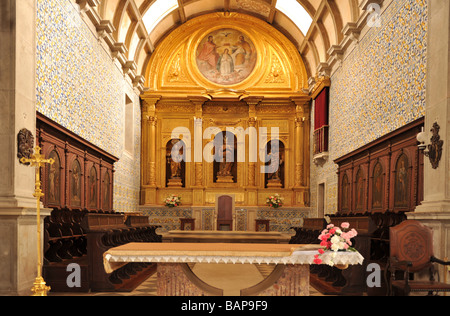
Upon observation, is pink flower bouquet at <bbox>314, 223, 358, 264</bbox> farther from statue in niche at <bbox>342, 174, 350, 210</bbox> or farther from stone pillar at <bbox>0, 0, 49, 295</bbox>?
statue in niche at <bbox>342, 174, 350, 210</bbox>

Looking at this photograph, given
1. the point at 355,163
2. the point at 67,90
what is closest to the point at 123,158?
the point at 67,90

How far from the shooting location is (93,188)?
1166cm

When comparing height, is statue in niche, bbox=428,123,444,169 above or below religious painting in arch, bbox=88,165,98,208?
above

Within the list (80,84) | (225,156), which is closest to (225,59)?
(225,156)

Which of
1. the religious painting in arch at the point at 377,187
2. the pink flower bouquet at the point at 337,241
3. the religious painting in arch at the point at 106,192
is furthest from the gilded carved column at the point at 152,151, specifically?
the pink flower bouquet at the point at 337,241

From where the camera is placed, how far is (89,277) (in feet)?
23.6

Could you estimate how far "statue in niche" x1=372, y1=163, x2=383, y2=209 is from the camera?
32.7 ft

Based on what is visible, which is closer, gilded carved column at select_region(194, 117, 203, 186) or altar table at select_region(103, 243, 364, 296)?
altar table at select_region(103, 243, 364, 296)

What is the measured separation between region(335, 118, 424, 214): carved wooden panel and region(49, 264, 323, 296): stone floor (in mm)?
2763

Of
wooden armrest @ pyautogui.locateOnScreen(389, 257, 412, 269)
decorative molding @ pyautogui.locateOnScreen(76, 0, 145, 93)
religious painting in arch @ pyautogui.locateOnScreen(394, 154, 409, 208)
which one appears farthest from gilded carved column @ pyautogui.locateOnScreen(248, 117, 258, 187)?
wooden armrest @ pyautogui.locateOnScreen(389, 257, 412, 269)

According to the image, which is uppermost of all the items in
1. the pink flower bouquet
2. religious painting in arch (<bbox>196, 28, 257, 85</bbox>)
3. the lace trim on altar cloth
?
religious painting in arch (<bbox>196, 28, 257, 85</bbox>)

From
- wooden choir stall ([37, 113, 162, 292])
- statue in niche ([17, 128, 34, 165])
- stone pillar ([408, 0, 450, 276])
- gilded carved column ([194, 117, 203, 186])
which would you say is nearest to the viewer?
stone pillar ([408, 0, 450, 276])
